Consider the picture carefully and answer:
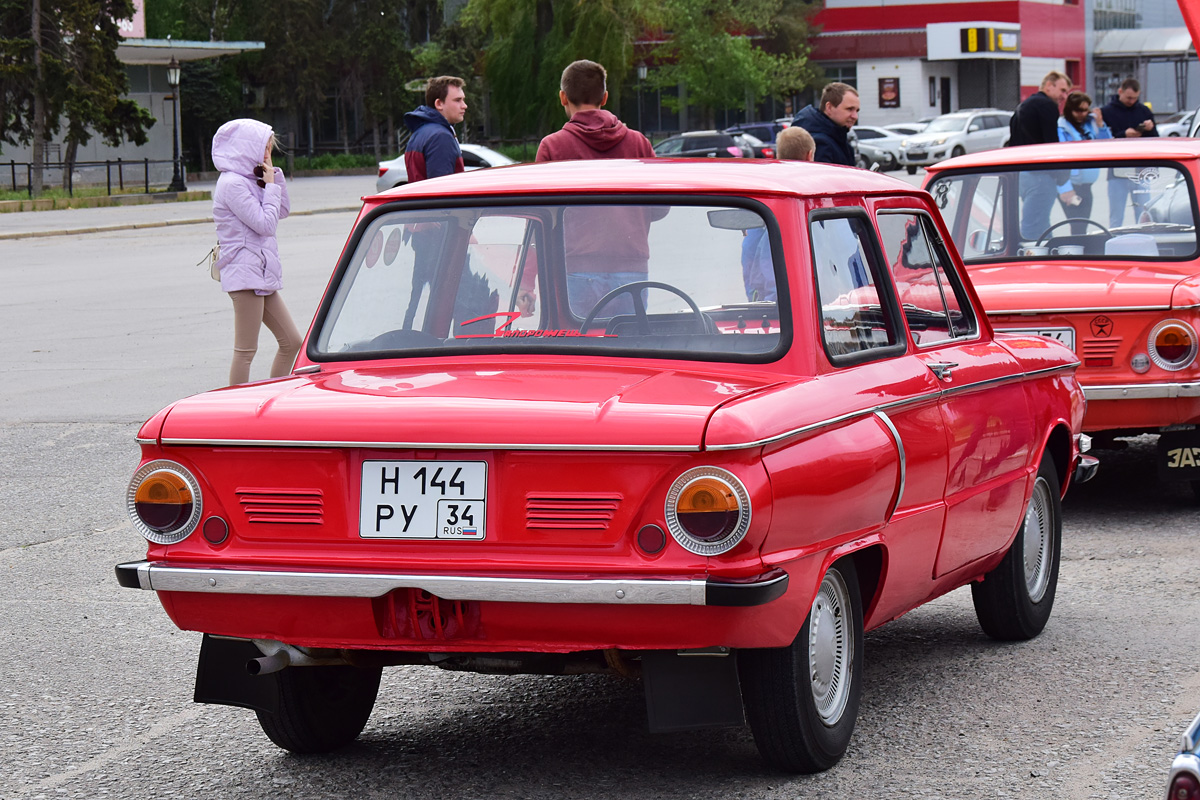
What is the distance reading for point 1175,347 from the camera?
807 centimetres

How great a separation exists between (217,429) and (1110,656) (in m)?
3.16

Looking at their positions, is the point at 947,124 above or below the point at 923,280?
above

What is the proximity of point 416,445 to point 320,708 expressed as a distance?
1.09 meters

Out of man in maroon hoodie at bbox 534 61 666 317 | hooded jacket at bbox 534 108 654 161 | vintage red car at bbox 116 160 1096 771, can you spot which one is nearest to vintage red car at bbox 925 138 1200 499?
hooded jacket at bbox 534 108 654 161

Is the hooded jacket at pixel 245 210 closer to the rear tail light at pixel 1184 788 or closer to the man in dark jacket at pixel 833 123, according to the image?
the man in dark jacket at pixel 833 123

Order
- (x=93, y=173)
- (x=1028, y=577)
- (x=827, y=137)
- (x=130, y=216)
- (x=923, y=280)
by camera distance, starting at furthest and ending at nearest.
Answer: (x=93, y=173) < (x=130, y=216) < (x=827, y=137) < (x=1028, y=577) < (x=923, y=280)

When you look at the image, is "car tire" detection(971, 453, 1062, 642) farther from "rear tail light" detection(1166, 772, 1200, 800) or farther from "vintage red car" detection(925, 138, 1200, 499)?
"rear tail light" detection(1166, 772, 1200, 800)

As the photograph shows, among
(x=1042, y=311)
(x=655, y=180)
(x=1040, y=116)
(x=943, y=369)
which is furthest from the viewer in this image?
(x=1040, y=116)

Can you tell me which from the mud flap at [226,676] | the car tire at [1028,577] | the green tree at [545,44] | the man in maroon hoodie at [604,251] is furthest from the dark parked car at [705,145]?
the mud flap at [226,676]

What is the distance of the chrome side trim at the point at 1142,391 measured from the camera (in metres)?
8.01

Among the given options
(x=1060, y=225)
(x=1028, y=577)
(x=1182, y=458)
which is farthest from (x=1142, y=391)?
(x=1028, y=577)

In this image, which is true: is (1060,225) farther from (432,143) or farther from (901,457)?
(901,457)

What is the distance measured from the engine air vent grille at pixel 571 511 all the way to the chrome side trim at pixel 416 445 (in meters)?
0.12

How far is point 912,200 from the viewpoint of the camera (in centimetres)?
561
